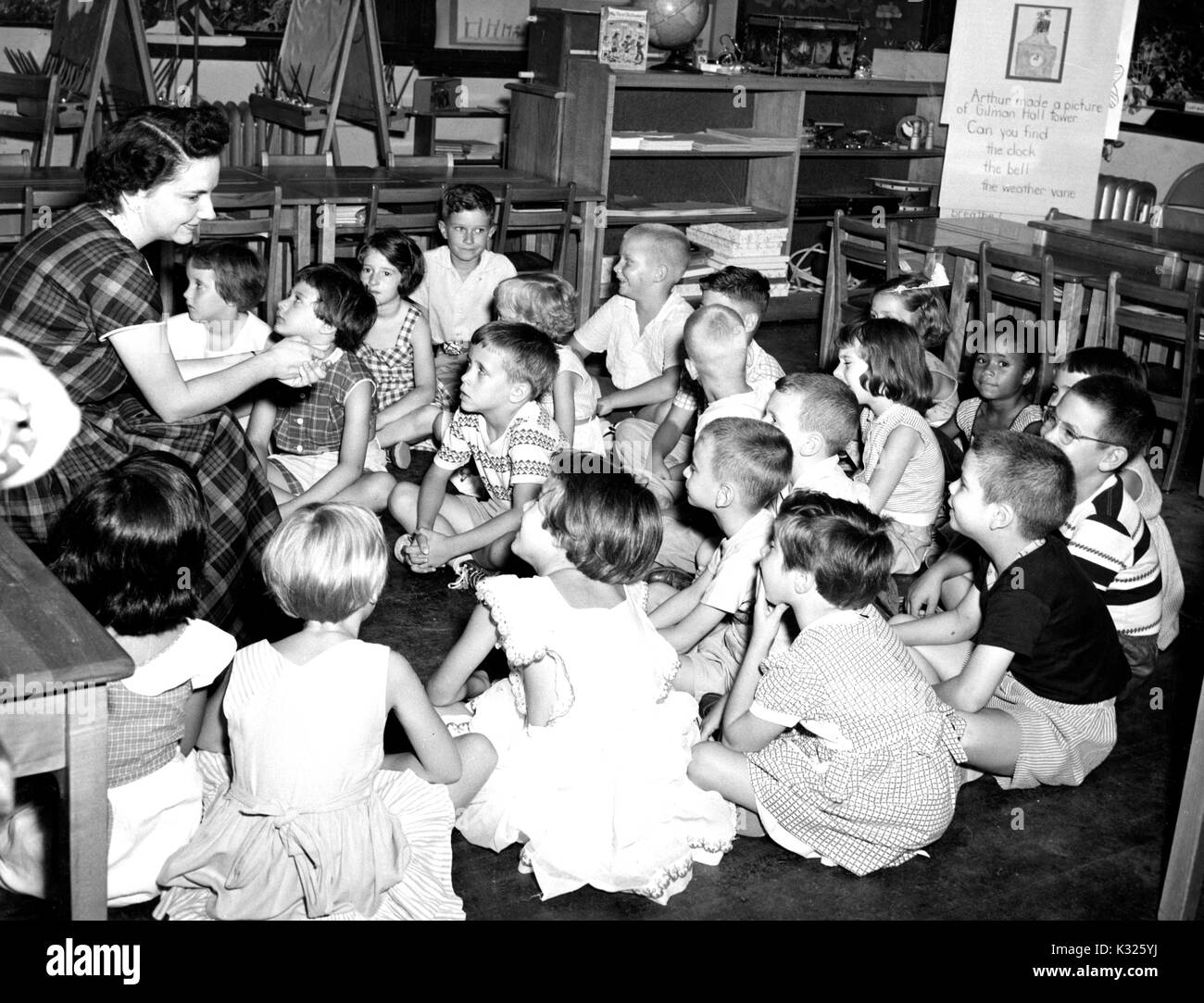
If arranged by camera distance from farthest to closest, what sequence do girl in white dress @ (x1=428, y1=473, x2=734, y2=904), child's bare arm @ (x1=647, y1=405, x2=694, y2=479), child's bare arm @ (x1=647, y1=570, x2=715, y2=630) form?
child's bare arm @ (x1=647, y1=405, x2=694, y2=479) → child's bare arm @ (x1=647, y1=570, x2=715, y2=630) → girl in white dress @ (x1=428, y1=473, x2=734, y2=904)

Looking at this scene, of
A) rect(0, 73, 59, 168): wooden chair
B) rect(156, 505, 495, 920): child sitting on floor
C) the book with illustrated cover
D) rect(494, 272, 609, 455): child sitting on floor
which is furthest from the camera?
rect(0, 73, 59, 168): wooden chair

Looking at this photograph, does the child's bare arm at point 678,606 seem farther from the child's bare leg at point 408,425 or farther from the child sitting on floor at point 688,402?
the child's bare leg at point 408,425

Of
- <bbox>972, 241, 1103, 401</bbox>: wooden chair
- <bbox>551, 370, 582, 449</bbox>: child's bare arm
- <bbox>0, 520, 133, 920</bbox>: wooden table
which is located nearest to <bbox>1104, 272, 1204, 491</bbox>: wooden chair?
<bbox>972, 241, 1103, 401</bbox>: wooden chair

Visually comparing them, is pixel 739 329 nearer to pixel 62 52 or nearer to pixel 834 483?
pixel 834 483

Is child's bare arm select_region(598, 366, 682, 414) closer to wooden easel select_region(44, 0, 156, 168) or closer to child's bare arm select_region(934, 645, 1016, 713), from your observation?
child's bare arm select_region(934, 645, 1016, 713)

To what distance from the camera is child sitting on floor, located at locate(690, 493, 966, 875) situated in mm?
2395

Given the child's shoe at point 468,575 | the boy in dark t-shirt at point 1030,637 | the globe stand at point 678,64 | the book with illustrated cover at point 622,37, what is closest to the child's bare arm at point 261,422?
the child's shoe at point 468,575

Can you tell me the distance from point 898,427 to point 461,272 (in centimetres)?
202

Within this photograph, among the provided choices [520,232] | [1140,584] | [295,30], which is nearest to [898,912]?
[1140,584]

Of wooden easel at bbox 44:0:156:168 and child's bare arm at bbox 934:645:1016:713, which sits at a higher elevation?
wooden easel at bbox 44:0:156:168

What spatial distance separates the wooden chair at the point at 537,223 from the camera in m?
5.58

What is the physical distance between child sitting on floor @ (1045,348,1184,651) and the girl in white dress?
1.40 meters

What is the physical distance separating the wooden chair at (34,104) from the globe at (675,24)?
277 centimetres
